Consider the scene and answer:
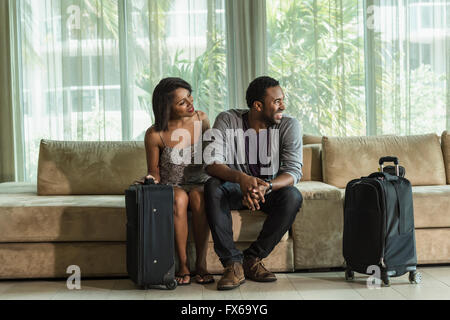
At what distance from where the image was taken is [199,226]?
2668 millimetres

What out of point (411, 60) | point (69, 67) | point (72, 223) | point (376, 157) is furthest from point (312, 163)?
point (69, 67)

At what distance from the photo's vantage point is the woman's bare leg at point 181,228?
2.61 metres

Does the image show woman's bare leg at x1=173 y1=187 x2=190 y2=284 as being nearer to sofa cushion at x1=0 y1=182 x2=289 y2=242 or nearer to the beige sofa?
the beige sofa

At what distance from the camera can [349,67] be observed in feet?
14.8

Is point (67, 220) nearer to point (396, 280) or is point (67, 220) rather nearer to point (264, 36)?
point (396, 280)

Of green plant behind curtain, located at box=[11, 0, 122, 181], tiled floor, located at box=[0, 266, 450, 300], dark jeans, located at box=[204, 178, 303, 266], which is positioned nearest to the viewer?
tiled floor, located at box=[0, 266, 450, 300]

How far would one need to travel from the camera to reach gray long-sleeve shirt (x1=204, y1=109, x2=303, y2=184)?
282 centimetres

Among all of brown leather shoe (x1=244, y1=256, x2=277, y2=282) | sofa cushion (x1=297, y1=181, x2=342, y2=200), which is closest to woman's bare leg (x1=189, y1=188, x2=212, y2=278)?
brown leather shoe (x1=244, y1=256, x2=277, y2=282)

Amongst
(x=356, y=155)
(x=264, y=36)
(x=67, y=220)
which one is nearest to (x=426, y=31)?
(x=264, y=36)

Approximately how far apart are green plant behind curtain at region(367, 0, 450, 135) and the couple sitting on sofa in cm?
194

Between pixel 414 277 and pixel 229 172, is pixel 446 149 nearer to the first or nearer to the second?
pixel 414 277

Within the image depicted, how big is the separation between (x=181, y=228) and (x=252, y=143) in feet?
1.98

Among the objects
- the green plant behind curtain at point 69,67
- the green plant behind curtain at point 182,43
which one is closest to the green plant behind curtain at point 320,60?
the green plant behind curtain at point 182,43

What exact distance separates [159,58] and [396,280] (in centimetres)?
273
